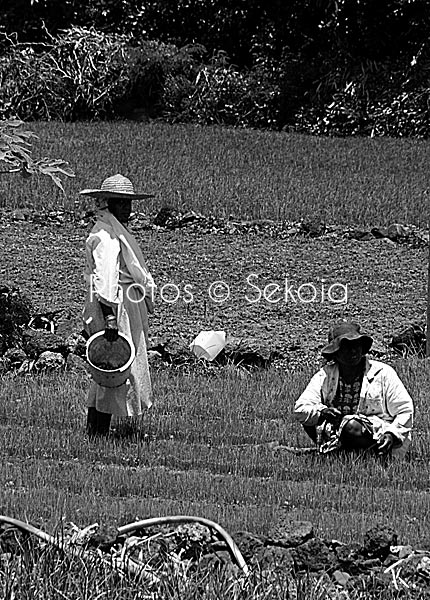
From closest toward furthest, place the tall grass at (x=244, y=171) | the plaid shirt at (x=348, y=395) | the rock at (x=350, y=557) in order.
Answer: the rock at (x=350, y=557)
the plaid shirt at (x=348, y=395)
the tall grass at (x=244, y=171)

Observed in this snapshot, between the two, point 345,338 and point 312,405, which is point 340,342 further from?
point 312,405

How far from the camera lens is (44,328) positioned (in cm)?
1216

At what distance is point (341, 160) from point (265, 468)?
18.0 m

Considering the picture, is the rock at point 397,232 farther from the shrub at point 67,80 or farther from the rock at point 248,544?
the shrub at point 67,80

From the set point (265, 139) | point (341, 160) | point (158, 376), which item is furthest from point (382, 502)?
point (265, 139)

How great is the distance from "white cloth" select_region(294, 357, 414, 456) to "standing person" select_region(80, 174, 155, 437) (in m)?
1.27

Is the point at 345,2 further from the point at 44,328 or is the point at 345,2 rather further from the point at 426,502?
the point at 426,502

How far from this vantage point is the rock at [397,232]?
16.5 metres

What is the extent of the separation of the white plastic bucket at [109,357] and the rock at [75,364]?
7.97 feet

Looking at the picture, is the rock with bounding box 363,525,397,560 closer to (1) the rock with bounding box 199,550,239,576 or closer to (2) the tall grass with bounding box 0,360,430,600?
(2) the tall grass with bounding box 0,360,430,600

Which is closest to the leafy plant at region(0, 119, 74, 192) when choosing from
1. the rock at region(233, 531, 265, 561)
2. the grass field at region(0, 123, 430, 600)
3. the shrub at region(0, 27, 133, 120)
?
the grass field at region(0, 123, 430, 600)

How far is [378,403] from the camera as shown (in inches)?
309

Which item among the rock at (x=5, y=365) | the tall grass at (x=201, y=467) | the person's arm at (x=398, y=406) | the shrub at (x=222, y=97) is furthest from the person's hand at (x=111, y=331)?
the shrub at (x=222, y=97)

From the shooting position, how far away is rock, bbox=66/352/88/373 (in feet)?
35.4
